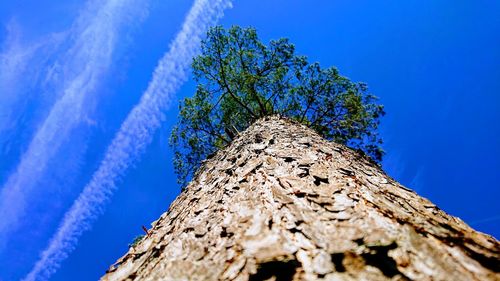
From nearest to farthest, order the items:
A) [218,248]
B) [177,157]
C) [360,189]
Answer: [218,248]
[360,189]
[177,157]

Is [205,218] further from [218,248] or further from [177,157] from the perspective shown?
[177,157]

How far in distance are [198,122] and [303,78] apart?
5.00 metres

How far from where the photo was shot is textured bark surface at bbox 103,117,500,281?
6.47 feet

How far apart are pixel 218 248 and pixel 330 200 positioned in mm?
1109

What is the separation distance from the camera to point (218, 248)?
8.41 ft

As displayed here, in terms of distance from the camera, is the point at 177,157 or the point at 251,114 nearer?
the point at 251,114

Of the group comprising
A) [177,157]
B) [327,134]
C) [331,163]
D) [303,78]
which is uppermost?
[177,157]

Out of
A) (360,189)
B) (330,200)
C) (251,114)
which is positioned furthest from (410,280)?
(251,114)

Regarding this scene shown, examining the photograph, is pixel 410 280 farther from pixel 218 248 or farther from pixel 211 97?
pixel 211 97

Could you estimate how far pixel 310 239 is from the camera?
2375 mm

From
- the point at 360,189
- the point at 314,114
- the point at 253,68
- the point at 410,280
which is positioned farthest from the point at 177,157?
the point at 410,280

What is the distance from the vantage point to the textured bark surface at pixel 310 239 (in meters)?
1.97

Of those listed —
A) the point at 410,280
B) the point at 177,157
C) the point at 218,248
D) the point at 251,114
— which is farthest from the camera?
the point at 177,157

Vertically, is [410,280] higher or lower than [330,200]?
lower
